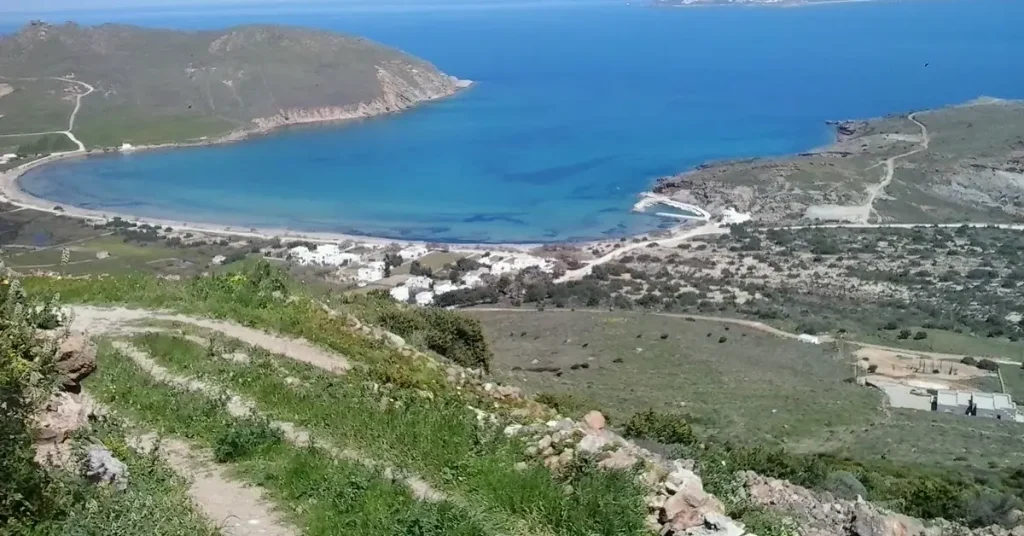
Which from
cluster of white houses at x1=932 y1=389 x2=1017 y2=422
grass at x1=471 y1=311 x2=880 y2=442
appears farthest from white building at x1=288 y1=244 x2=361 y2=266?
cluster of white houses at x1=932 y1=389 x2=1017 y2=422

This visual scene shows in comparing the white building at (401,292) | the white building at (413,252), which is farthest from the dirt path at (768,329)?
the white building at (413,252)

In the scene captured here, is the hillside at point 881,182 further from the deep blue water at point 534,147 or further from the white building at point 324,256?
the white building at point 324,256

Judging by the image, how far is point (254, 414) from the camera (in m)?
7.76

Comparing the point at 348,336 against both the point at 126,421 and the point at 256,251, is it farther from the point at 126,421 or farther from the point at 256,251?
the point at 256,251

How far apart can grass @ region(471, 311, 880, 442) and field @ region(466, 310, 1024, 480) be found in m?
0.04

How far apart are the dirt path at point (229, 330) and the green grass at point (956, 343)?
26.0 meters

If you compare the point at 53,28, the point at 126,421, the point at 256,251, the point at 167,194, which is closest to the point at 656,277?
the point at 256,251

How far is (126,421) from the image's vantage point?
7.61m

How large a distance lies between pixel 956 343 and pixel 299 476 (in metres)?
31.2

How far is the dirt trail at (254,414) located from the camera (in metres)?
6.28

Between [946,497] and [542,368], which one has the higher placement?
[946,497]

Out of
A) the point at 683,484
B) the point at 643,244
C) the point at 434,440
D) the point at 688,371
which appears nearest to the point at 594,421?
the point at 434,440

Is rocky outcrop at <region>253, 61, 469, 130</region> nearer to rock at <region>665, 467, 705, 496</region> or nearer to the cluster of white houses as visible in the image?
the cluster of white houses

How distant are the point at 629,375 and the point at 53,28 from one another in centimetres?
13770
